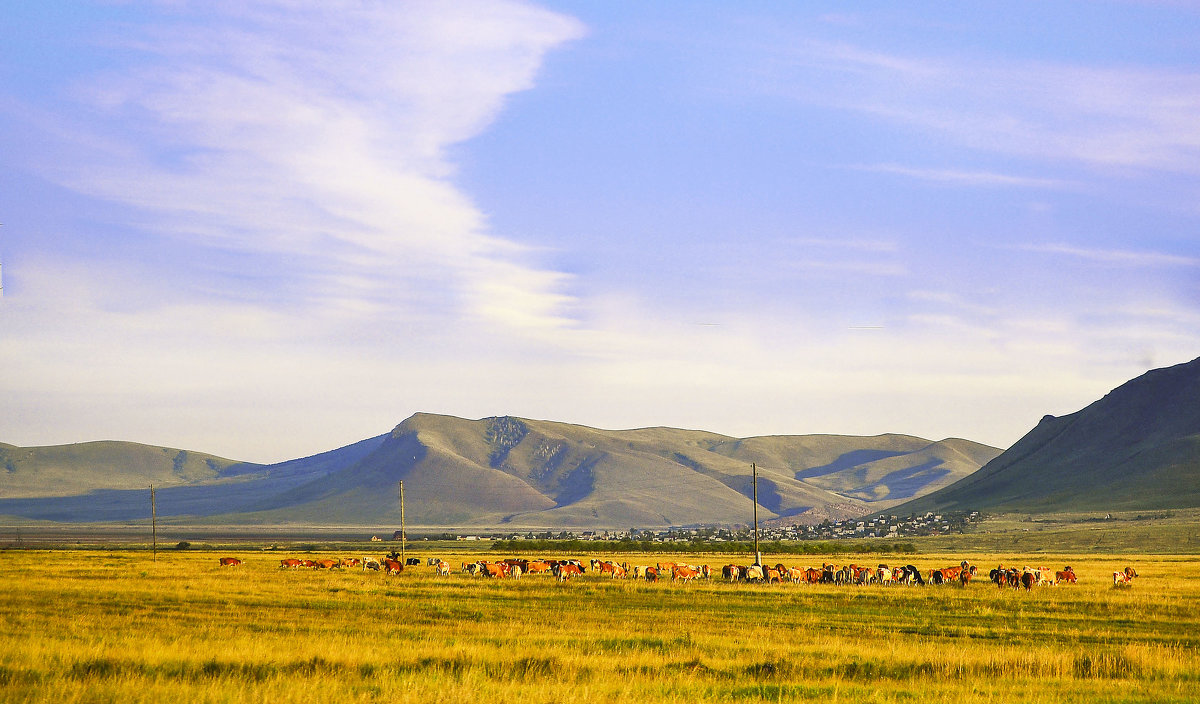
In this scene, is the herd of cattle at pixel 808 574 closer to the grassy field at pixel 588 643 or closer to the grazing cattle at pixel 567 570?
the grazing cattle at pixel 567 570

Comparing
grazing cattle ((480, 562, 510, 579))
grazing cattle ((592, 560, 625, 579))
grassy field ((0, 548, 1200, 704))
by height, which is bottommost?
grazing cattle ((592, 560, 625, 579))

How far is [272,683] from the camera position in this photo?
53.0 feet

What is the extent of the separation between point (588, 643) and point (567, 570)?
31.9 m

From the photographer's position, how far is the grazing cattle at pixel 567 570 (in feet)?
175

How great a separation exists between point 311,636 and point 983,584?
3528 centimetres

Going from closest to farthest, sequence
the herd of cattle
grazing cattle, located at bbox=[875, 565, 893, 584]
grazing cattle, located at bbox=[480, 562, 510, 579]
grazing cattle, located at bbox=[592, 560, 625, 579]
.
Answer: the herd of cattle < grazing cattle, located at bbox=[875, 565, 893, 584] < grazing cattle, located at bbox=[480, 562, 510, 579] < grazing cattle, located at bbox=[592, 560, 625, 579]

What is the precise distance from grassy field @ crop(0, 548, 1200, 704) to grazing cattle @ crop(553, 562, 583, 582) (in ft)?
29.7

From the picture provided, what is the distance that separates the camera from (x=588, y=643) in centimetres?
2361

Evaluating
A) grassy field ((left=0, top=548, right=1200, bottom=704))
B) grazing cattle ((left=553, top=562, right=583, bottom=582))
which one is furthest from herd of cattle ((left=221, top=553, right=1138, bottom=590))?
grassy field ((left=0, top=548, right=1200, bottom=704))

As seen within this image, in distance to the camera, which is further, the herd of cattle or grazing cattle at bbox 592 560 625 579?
grazing cattle at bbox 592 560 625 579

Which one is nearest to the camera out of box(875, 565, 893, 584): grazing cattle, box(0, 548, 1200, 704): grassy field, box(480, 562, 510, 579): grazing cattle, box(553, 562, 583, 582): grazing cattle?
box(0, 548, 1200, 704): grassy field

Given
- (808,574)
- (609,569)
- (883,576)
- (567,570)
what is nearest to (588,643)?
(808,574)

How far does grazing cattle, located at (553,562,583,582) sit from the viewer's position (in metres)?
53.2

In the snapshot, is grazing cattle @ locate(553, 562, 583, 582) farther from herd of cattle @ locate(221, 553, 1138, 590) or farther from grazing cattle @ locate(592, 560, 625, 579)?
grazing cattle @ locate(592, 560, 625, 579)
